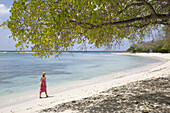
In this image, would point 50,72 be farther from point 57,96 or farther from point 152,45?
point 152,45

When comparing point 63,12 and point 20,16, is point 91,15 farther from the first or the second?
point 20,16

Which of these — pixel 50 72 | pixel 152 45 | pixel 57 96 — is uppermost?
pixel 152 45

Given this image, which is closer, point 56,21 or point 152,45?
point 56,21

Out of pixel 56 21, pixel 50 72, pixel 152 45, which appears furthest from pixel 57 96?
pixel 152 45

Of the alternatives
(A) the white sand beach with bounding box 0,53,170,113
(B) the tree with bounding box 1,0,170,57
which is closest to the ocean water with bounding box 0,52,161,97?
(B) the tree with bounding box 1,0,170,57

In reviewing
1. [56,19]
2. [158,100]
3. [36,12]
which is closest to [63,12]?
[56,19]

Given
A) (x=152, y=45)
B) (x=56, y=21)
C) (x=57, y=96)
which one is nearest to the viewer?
(x=56, y=21)

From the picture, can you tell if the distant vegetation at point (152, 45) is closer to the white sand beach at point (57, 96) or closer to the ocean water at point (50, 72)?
the white sand beach at point (57, 96)

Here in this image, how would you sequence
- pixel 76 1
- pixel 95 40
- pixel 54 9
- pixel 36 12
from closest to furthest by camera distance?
pixel 76 1 < pixel 54 9 < pixel 36 12 < pixel 95 40

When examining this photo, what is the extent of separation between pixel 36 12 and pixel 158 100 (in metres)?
5.64

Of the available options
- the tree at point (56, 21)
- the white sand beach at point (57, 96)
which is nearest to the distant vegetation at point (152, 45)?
the white sand beach at point (57, 96)

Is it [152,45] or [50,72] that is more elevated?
[152,45]

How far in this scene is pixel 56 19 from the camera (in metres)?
4.74

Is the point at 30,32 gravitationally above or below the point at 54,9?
below
